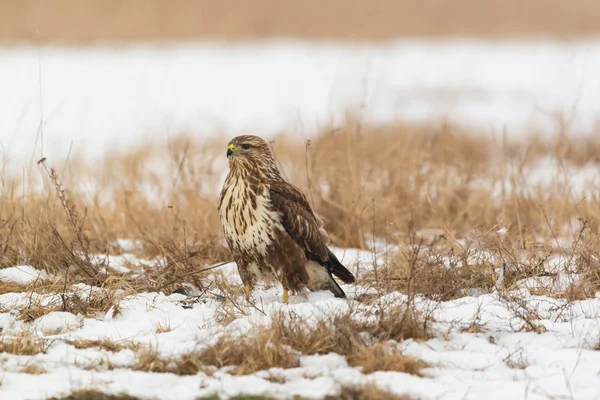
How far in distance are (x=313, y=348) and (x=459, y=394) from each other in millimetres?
697

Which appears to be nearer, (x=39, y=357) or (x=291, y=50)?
(x=39, y=357)

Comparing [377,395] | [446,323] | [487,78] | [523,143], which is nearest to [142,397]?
[377,395]

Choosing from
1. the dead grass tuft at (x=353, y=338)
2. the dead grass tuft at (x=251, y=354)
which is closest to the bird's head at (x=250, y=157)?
the dead grass tuft at (x=353, y=338)

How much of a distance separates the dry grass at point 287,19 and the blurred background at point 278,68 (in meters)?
0.05

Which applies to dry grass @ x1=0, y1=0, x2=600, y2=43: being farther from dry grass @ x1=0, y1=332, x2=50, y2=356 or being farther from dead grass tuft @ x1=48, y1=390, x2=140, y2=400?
dead grass tuft @ x1=48, y1=390, x2=140, y2=400

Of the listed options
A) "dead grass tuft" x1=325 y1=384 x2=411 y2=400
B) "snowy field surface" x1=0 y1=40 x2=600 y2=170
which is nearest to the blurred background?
"snowy field surface" x1=0 y1=40 x2=600 y2=170

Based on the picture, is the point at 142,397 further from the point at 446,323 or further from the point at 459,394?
the point at 446,323

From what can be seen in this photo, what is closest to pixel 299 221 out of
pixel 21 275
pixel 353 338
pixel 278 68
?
pixel 353 338

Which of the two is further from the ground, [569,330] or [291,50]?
[291,50]

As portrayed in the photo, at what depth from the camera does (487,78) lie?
14945 mm

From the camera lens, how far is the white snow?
4.89 metres

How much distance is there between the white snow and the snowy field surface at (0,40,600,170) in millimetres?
3256

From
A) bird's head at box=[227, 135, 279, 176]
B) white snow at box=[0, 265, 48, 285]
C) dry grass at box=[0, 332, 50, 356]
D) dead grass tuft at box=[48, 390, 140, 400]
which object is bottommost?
dead grass tuft at box=[48, 390, 140, 400]

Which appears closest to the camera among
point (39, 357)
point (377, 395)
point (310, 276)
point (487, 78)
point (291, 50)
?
point (377, 395)
